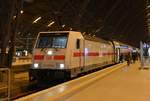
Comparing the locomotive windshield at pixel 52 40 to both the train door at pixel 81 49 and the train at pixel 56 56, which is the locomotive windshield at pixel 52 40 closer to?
the train at pixel 56 56

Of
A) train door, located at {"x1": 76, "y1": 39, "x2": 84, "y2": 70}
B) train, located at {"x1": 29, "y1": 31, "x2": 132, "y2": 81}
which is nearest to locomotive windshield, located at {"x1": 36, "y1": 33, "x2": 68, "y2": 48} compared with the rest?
train, located at {"x1": 29, "y1": 31, "x2": 132, "y2": 81}

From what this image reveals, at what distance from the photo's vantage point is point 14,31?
79.4 feet

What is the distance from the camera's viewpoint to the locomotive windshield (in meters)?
20.4

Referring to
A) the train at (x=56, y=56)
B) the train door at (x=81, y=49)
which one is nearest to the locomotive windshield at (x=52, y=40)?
the train at (x=56, y=56)

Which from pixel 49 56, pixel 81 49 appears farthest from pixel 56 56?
pixel 81 49

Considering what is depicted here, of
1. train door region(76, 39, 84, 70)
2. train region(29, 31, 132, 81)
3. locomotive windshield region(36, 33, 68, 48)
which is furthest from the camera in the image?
train door region(76, 39, 84, 70)

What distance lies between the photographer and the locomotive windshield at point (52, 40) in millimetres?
20361

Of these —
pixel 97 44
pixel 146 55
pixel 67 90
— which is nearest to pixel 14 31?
pixel 97 44

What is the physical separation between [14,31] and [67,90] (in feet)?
40.0

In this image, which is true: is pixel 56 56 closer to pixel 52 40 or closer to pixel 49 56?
pixel 49 56

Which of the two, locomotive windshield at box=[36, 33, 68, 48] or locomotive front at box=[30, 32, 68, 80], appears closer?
Result: locomotive front at box=[30, 32, 68, 80]

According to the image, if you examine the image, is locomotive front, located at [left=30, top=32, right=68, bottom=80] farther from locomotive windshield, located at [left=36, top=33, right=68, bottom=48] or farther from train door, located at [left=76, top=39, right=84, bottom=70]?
train door, located at [left=76, top=39, right=84, bottom=70]

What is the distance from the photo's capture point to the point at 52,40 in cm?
2059

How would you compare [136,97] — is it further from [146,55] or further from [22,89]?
[146,55]
